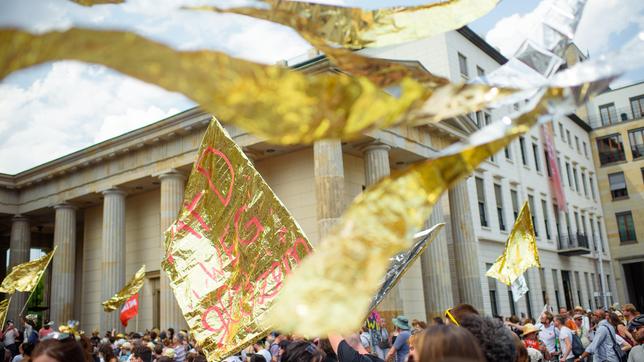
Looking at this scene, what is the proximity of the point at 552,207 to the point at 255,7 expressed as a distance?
143 ft

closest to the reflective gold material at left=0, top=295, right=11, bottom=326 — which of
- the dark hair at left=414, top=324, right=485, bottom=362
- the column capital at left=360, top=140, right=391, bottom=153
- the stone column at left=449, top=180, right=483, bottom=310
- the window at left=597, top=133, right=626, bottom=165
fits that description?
the dark hair at left=414, top=324, right=485, bottom=362

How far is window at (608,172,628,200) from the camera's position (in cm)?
5209

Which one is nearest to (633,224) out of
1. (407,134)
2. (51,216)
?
(407,134)

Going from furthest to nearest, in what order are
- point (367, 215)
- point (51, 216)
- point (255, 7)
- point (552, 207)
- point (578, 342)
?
1. point (552, 207)
2. point (51, 216)
3. point (578, 342)
4. point (255, 7)
5. point (367, 215)

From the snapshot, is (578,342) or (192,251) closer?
(192,251)

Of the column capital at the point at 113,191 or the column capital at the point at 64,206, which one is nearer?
the column capital at the point at 113,191

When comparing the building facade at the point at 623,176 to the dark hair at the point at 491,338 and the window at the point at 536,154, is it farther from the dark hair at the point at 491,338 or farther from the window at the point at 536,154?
the dark hair at the point at 491,338

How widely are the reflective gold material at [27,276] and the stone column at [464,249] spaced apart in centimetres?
1909

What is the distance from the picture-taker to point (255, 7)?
5.06 ft

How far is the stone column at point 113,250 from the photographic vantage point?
27234 millimetres

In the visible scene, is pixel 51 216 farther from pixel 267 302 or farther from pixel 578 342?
pixel 267 302

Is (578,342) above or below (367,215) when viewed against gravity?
below

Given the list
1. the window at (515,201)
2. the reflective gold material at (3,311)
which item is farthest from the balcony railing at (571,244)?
the reflective gold material at (3,311)

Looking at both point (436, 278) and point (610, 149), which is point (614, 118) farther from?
point (436, 278)
